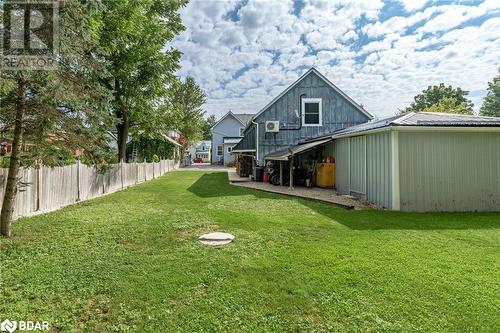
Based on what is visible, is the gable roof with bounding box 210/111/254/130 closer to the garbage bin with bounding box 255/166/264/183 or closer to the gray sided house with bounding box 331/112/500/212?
the garbage bin with bounding box 255/166/264/183

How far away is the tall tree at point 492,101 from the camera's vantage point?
47044mm

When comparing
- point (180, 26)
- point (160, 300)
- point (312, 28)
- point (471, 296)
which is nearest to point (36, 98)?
point (160, 300)

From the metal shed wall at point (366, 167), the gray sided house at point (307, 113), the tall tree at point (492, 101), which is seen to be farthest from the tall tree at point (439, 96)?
the metal shed wall at point (366, 167)

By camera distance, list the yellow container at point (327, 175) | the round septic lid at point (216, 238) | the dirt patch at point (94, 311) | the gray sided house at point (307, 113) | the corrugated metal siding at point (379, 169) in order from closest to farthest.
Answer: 1. the dirt patch at point (94, 311)
2. the round septic lid at point (216, 238)
3. the corrugated metal siding at point (379, 169)
4. the yellow container at point (327, 175)
5. the gray sided house at point (307, 113)

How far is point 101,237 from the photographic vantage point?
5660mm

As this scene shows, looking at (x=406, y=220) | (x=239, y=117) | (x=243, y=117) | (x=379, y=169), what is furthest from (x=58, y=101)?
Answer: (x=243, y=117)

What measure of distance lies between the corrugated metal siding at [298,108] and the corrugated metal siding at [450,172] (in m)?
9.52

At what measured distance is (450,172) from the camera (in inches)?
330

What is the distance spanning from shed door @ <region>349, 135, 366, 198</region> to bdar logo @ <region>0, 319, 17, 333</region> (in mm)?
9758

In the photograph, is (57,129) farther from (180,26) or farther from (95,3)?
(180,26)

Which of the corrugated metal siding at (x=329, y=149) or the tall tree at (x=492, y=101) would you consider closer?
the corrugated metal siding at (x=329, y=149)

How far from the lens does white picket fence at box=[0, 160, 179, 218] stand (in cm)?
741

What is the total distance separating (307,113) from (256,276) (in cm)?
1522

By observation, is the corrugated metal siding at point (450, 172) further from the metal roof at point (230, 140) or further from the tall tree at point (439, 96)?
the tall tree at point (439, 96)
